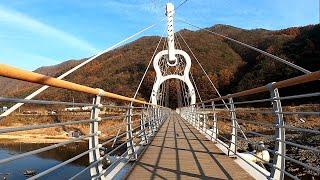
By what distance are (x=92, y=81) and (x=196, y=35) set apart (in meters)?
40.5

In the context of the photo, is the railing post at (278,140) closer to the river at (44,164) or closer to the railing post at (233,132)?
the railing post at (233,132)

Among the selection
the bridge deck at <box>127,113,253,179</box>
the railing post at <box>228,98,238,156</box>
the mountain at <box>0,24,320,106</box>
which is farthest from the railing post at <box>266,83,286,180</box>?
the mountain at <box>0,24,320,106</box>

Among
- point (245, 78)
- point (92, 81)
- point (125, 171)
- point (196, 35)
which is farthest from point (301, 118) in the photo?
point (196, 35)

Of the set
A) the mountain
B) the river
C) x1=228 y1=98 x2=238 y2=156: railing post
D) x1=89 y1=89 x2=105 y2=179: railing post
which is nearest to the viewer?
x1=89 y1=89 x2=105 y2=179: railing post

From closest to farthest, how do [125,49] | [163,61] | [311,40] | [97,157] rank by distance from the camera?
[97,157] < [163,61] < [311,40] < [125,49]

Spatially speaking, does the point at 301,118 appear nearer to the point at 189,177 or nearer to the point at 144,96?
the point at 144,96

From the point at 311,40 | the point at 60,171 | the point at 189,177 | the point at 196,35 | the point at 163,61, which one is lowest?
the point at 60,171

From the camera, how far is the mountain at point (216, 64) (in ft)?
236

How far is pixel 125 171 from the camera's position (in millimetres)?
4824

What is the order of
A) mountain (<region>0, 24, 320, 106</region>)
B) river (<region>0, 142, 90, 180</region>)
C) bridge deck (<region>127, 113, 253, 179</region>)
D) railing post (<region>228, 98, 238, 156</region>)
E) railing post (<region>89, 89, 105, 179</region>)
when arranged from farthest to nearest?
mountain (<region>0, 24, 320, 106</region>) < river (<region>0, 142, 90, 180</region>) < railing post (<region>228, 98, 238, 156</region>) < bridge deck (<region>127, 113, 253, 179</region>) < railing post (<region>89, 89, 105, 179</region>)

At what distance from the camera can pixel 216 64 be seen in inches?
3967

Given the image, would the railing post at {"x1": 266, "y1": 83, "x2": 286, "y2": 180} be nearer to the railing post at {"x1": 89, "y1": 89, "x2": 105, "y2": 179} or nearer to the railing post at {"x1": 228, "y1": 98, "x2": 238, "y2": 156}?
the railing post at {"x1": 89, "y1": 89, "x2": 105, "y2": 179}

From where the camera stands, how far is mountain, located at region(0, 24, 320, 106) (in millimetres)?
71812

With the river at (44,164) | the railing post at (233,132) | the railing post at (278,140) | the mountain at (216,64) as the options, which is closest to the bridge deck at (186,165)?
the railing post at (233,132)
